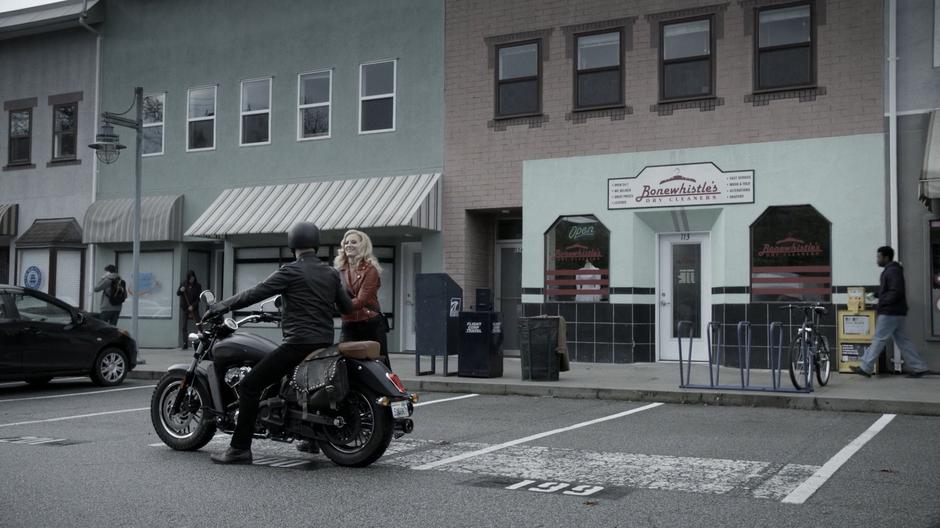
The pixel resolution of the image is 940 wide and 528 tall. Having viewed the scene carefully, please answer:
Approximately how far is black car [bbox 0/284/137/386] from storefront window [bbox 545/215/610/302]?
24.5 feet

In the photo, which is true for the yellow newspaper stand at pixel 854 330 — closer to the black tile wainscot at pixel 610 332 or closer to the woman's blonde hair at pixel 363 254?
the black tile wainscot at pixel 610 332

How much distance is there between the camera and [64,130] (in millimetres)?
23938

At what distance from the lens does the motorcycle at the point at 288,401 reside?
7.18m

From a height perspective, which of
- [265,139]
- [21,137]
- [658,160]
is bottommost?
[658,160]

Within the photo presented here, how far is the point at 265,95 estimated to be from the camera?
21.1 metres

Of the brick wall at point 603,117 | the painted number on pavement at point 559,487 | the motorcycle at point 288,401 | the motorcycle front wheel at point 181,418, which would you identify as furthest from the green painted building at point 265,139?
the painted number on pavement at point 559,487

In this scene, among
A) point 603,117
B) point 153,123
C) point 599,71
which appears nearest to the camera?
point 603,117

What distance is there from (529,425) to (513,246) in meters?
9.33

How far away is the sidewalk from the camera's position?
11.3m

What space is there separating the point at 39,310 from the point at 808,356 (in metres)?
10.8

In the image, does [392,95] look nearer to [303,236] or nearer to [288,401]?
[303,236]


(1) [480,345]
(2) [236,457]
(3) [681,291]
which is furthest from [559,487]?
(3) [681,291]

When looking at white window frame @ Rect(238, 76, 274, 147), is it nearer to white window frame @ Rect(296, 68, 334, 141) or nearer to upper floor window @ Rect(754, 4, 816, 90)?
white window frame @ Rect(296, 68, 334, 141)

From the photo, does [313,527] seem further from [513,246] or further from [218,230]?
[218,230]
